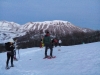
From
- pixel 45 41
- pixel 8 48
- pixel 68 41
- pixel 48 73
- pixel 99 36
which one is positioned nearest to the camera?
pixel 48 73

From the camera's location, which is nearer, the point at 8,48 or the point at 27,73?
the point at 27,73

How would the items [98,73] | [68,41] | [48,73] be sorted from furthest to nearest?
[68,41], [48,73], [98,73]

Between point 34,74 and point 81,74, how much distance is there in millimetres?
2612

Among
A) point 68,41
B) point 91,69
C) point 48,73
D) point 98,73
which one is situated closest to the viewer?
point 98,73

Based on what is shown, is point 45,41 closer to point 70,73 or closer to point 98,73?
point 70,73

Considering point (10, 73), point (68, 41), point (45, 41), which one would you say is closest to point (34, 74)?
point (10, 73)

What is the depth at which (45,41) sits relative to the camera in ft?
50.1

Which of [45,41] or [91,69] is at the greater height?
[45,41]

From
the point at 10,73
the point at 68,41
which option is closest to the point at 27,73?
the point at 10,73

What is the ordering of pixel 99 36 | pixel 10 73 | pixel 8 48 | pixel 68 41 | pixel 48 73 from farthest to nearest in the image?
pixel 68 41
pixel 99 36
pixel 8 48
pixel 10 73
pixel 48 73

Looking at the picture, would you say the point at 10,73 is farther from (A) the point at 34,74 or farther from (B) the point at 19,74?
(A) the point at 34,74

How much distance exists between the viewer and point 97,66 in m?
10.5

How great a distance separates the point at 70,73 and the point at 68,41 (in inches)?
2725

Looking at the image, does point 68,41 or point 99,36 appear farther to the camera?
point 68,41
